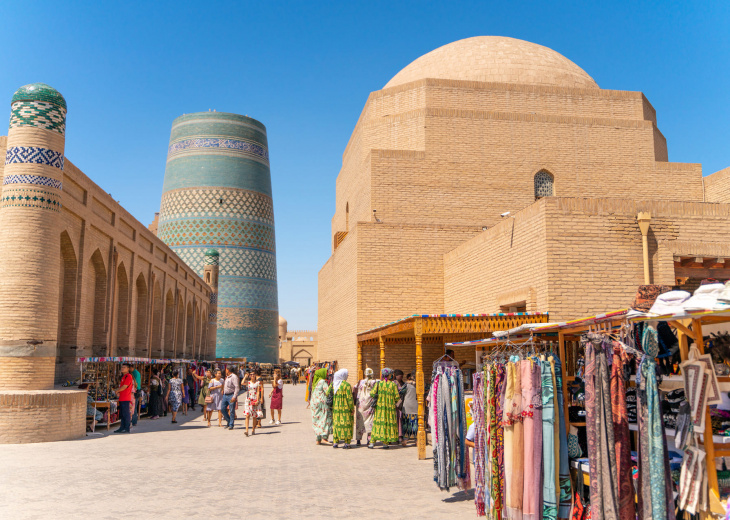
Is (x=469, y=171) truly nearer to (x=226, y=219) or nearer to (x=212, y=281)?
(x=212, y=281)

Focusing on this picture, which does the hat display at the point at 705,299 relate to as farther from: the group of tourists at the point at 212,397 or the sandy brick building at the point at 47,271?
the sandy brick building at the point at 47,271

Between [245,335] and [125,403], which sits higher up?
[245,335]

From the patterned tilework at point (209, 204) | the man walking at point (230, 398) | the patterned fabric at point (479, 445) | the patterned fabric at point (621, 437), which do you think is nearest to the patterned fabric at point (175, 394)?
the man walking at point (230, 398)

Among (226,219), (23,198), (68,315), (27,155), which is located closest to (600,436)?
(23,198)

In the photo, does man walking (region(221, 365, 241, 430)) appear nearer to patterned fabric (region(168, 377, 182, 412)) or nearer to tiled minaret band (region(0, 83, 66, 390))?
patterned fabric (region(168, 377, 182, 412))

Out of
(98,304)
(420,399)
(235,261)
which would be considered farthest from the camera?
(235,261)

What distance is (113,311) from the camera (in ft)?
55.1

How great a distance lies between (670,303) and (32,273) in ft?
32.7

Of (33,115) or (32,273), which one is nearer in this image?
(32,273)

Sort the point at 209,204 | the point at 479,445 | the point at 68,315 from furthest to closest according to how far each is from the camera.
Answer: the point at 209,204 < the point at 68,315 < the point at 479,445

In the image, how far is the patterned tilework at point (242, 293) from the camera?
35.5 metres

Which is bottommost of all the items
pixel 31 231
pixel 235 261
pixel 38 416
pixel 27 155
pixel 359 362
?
pixel 38 416

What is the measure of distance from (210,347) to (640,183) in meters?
23.3

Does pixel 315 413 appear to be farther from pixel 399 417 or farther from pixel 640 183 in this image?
pixel 640 183
